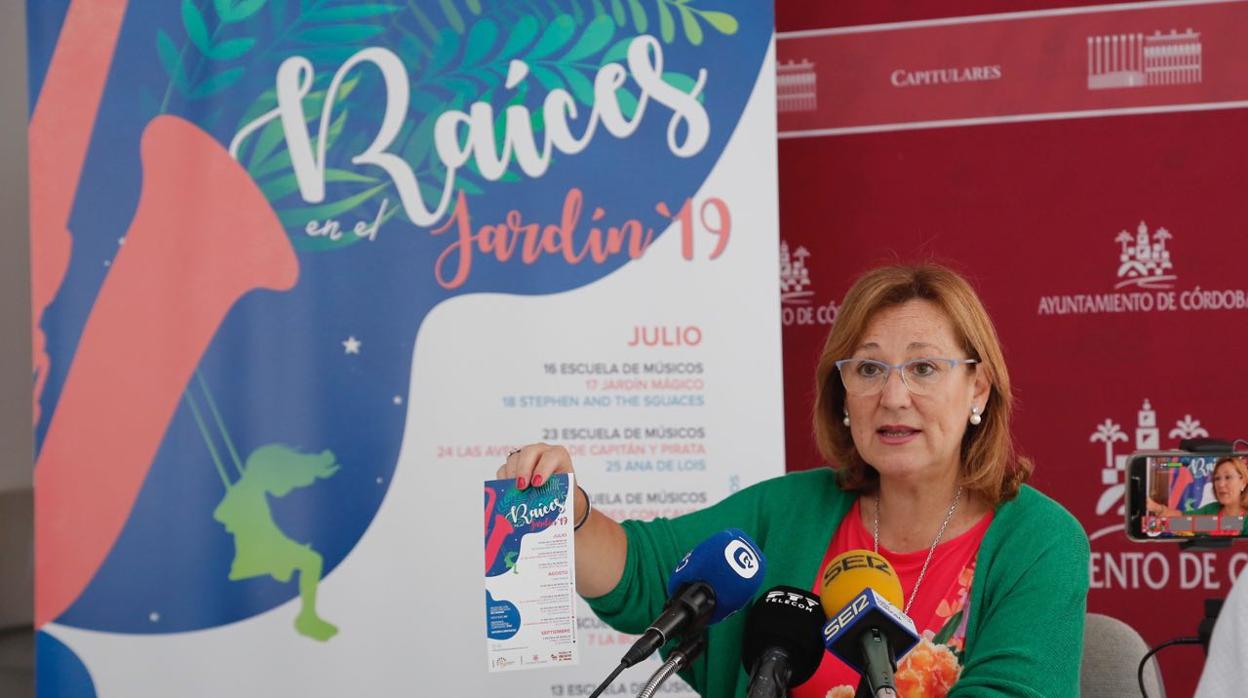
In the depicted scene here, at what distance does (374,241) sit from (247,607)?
92 centimetres

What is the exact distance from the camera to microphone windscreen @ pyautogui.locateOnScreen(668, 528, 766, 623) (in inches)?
55.3

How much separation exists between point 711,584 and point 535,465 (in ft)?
1.30

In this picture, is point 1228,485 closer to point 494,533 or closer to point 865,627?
point 865,627

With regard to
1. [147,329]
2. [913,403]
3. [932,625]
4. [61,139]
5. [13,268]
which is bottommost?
[932,625]

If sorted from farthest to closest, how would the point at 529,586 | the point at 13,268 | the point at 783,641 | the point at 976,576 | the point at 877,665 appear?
the point at 13,268 < the point at 976,576 < the point at 529,586 < the point at 783,641 < the point at 877,665

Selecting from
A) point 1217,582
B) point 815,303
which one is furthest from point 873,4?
point 1217,582

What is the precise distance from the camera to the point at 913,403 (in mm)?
1897

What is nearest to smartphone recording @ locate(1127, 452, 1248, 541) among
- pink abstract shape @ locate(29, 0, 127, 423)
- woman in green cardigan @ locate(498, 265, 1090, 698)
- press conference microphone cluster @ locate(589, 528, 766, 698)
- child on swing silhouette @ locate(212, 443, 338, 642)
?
woman in green cardigan @ locate(498, 265, 1090, 698)

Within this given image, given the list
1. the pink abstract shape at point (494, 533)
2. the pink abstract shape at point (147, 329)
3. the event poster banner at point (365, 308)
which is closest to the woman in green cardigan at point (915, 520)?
Result: the pink abstract shape at point (494, 533)

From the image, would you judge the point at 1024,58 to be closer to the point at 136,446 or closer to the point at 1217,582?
the point at 1217,582

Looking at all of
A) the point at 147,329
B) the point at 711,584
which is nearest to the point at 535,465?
the point at 711,584

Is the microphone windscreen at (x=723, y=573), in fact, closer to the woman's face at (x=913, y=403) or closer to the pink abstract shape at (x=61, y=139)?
the woman's face at (x=913, y=403)

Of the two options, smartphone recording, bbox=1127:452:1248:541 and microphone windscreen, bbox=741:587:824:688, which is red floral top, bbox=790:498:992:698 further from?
microphone windscreen, bbox=741:587:824:688

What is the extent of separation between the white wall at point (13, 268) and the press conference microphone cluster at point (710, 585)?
2775mm
